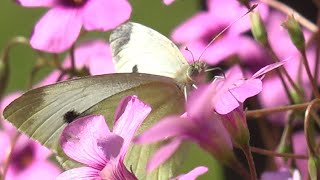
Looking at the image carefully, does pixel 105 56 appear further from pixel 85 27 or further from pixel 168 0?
pixel 168 0

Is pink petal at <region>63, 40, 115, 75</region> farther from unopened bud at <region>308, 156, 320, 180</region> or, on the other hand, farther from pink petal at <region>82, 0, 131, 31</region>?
unopened bud at <region>308, 156, 320, 180</region>

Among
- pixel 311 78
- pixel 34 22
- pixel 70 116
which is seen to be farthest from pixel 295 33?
pixel 34 22

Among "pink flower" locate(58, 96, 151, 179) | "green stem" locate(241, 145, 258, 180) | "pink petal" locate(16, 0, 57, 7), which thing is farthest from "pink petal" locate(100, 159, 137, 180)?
"pink petal" locate(16, 0, 57, 7)

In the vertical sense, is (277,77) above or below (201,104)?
below

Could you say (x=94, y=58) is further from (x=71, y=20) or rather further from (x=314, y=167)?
(x=314, y=167)

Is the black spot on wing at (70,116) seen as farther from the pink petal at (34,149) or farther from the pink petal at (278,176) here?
the pink petal at (34,149)

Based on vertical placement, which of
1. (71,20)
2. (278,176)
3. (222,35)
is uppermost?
(71,20)

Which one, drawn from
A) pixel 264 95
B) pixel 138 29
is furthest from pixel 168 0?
pixel 264 95

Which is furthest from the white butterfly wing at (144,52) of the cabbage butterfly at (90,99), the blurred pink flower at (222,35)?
the blurred pink flower at (222,35)
